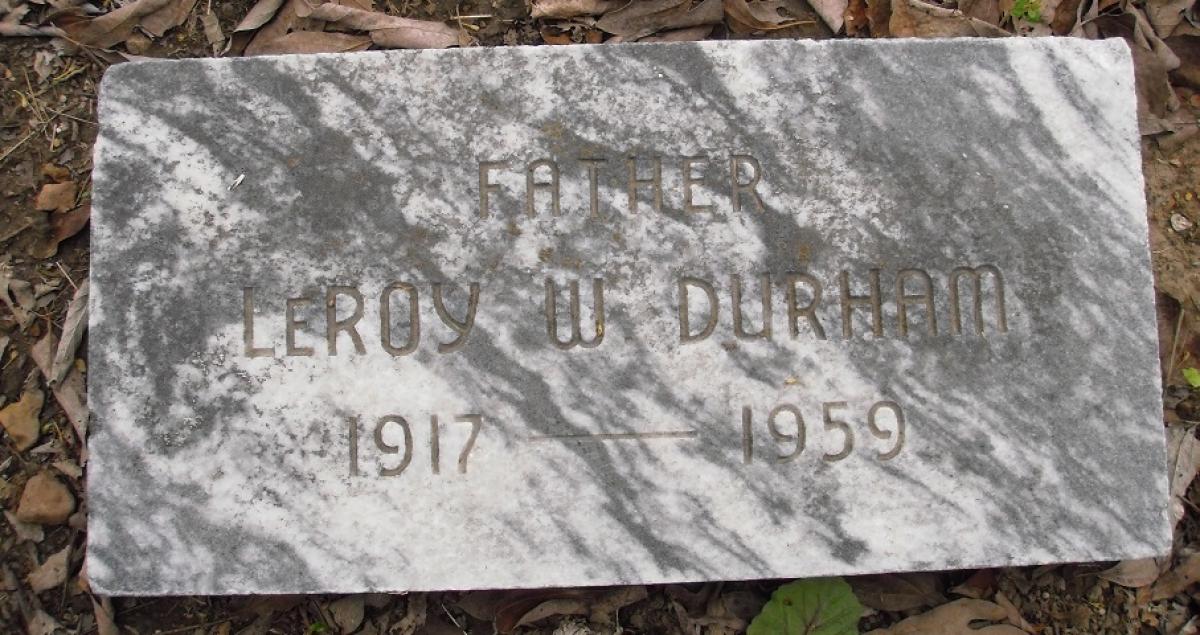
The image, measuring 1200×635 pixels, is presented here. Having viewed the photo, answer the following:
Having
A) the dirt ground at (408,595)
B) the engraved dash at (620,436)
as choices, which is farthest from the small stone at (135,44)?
the engraved dash at (620,436)

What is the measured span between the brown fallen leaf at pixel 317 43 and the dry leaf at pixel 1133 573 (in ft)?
8.51

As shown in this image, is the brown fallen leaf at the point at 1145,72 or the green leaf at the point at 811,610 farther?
the brown fallen leaf at the point at 1145,72

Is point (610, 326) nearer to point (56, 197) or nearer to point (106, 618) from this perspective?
point (106, 618)

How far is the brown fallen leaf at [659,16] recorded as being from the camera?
2.49 metres

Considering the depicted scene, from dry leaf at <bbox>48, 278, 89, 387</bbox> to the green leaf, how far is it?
6.54 feet

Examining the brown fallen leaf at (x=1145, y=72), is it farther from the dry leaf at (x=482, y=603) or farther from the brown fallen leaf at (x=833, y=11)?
the dry leaf at (x=482, y=603)

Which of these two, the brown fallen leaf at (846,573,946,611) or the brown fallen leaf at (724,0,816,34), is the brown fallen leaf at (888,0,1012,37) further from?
the brown fallen leaf at (846,573,946,611)

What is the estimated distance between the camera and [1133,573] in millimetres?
2359

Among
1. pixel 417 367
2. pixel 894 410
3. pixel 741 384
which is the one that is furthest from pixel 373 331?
pixel 894 410

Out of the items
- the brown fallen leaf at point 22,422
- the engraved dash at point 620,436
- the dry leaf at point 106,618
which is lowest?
the dry leaf at point 106,618

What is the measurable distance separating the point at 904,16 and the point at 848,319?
3.48 ft

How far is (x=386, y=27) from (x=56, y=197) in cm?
106

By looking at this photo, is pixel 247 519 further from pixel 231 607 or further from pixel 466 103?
pixel 466 103

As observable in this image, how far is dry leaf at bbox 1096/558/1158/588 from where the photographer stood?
2.36m
